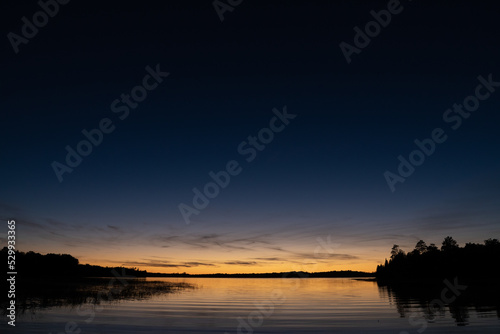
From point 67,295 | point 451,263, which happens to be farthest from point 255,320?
point 451,263

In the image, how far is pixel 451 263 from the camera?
407 ft

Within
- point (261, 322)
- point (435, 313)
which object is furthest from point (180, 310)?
point (435, 313)

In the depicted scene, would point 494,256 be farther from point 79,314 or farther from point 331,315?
point 79,314

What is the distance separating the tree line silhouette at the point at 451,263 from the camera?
373 ft

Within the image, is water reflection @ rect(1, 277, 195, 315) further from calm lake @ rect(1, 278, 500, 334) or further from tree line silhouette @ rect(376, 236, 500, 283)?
tree line silhouette @ rect(376, 236, 500, 283)

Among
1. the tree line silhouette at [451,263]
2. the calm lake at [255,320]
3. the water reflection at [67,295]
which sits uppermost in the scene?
the tree line silhouette at [451,263]

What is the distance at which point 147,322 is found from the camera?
29609 mm

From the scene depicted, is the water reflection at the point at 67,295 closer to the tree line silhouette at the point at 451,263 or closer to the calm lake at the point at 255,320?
the calm lake at the point at 255,320

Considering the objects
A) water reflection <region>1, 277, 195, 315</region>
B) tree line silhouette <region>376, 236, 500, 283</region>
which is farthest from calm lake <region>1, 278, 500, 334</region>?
tree line silhouette <region>376, 236, 500, 283</region>

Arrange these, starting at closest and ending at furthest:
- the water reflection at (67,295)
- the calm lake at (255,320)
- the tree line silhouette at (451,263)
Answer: the calm lake at (255,320) → the water reflection at (67,295) → the tree line silhouette at (451,263)

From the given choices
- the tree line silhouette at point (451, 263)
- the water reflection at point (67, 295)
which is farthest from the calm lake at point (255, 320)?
the tree line silhouette at point (451, 263)

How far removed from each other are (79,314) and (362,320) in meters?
25.0

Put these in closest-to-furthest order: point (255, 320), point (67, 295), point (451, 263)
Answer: point (255, 320) → point (67, 295) → point (451, 263)

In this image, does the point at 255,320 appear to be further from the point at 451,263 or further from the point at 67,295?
the point at 451,263
